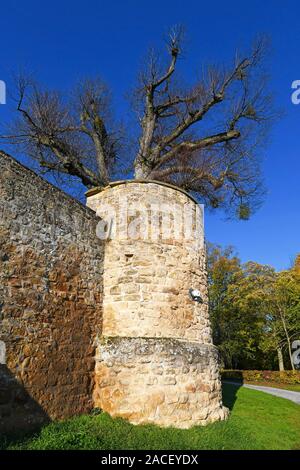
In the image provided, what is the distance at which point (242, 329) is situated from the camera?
26.3 meters

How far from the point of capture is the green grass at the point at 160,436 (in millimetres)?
5164

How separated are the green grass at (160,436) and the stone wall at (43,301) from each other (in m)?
0.37

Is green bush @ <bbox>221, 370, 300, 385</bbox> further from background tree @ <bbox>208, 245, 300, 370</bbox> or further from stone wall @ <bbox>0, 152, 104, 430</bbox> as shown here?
stone wall @ <bbox>0, 152, 104, 430</bbox>

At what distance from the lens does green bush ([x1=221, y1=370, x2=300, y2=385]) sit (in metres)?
20.1

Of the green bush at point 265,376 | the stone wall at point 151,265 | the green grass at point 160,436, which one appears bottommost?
the green grass at point 160,436

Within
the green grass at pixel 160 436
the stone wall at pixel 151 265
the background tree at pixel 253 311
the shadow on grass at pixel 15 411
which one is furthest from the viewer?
the background tree at pixel 253 311

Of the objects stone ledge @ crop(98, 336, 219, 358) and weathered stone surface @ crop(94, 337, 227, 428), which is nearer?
weathered stone surface @ crop(94, 337, 227, 428)

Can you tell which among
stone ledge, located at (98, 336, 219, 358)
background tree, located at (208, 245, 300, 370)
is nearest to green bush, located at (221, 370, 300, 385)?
background tree, located at (208, 245, 300, 370)

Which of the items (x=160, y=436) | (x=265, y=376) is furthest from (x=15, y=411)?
(x=265, y=376)

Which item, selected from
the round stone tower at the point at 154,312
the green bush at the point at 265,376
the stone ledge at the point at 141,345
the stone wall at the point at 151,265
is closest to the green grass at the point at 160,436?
the round stone tower at the point at 154,312

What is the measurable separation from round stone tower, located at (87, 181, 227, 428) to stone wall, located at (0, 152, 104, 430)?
0.47 m

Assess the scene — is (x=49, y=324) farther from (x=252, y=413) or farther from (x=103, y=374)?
(x=252, y=413)

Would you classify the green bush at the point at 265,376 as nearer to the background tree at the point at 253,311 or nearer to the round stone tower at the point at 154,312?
the background tree at the point at 253,311

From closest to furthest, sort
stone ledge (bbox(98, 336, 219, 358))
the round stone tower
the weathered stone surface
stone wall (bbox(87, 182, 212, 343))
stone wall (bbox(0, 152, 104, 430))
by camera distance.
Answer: stone wall (bbox(0, 152, 104, 430))
the weathered stone surface
the round stone tower
stone ledge (bbox(98, 336, 219, 358))
stone wall (bbox(87, 182, 212, 343))
